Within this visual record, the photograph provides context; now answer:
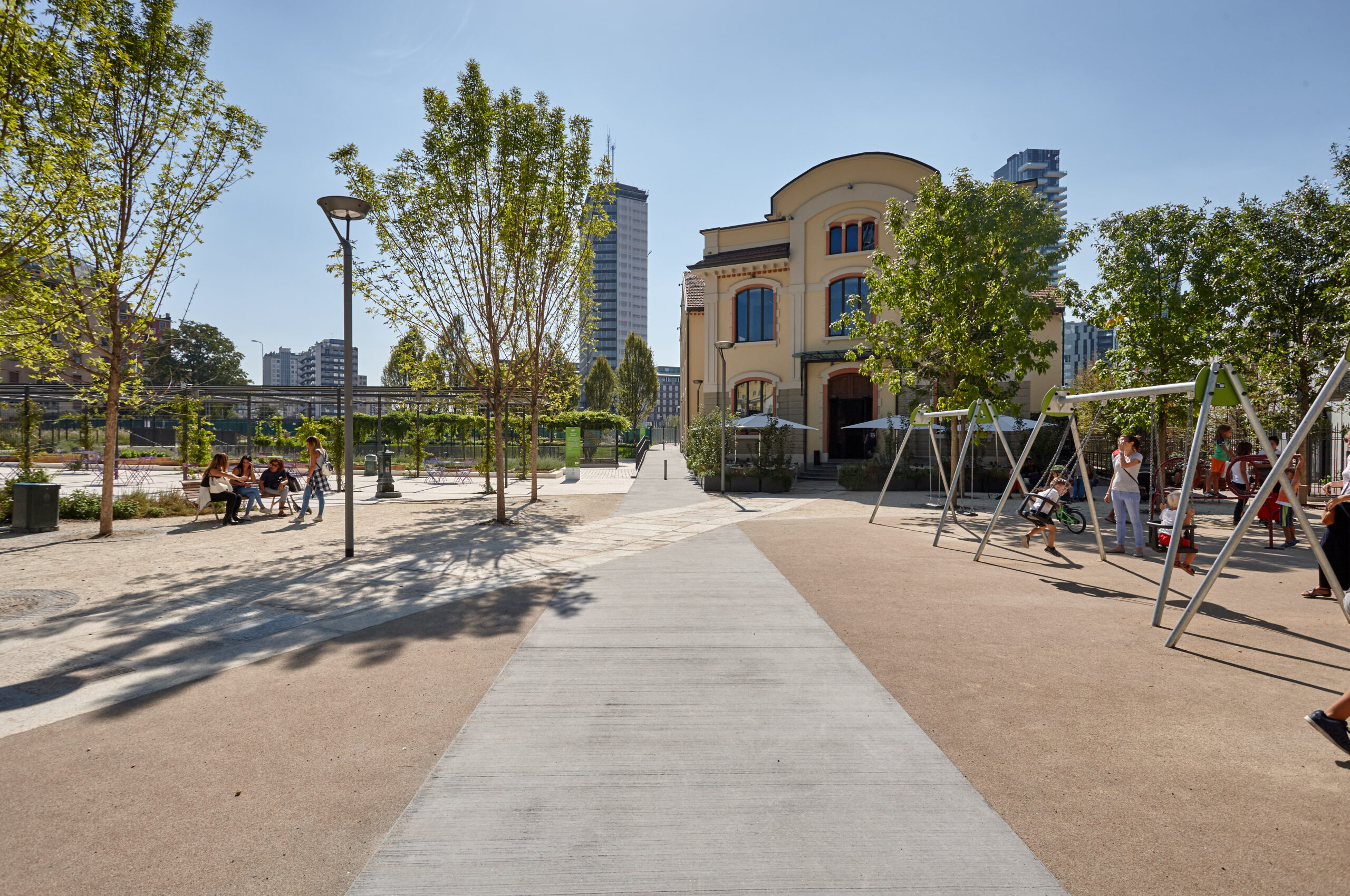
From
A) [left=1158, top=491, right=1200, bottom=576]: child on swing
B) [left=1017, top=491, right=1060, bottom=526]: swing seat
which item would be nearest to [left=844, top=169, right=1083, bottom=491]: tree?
[left=1017, top=491, right=1060, bottom=526]: swing seat

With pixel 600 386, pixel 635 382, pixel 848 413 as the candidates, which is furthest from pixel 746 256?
pixel 600 386

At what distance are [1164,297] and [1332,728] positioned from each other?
54.1 ft

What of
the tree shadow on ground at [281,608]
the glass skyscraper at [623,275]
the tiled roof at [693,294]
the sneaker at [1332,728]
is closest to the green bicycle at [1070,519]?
the sneaker at [1332,728]

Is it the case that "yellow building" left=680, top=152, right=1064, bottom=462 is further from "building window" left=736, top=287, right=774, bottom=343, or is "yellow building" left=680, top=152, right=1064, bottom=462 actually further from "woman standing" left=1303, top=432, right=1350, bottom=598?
"woman standing" left=1303, top=432, right=1350, bottom=598

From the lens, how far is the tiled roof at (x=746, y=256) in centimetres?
2898

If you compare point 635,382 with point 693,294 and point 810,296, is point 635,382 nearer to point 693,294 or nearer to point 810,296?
point 693,294

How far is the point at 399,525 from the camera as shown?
1326 cm

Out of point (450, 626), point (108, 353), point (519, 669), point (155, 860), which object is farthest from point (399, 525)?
point (155, 860)

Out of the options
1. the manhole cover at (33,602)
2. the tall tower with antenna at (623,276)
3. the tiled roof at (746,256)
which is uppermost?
the tall tower with antenna at (623,276)

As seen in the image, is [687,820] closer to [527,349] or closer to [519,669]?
[519,669]

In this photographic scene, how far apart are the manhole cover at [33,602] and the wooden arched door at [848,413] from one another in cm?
2549

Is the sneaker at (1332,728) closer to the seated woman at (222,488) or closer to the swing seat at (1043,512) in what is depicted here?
the swing seat at (1043,512)

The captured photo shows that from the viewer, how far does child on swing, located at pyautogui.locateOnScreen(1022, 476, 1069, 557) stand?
10102 millimetres

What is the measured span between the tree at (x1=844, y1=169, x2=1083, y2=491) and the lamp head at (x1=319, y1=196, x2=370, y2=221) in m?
12.1
